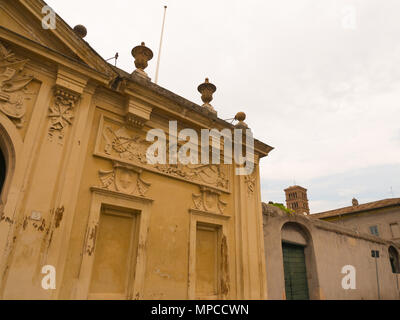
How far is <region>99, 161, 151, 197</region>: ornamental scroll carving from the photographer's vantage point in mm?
4297

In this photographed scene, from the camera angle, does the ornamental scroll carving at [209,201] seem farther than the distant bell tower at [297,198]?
No

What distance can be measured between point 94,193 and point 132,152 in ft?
3.24

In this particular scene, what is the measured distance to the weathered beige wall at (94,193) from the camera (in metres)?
3.45

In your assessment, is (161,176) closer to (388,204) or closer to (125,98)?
(125,98)

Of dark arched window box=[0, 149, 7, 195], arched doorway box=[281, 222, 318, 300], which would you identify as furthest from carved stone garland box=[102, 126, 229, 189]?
arched doorway box=[281, 222, 318, 300]

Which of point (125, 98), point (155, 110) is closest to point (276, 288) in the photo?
point (155, 110)

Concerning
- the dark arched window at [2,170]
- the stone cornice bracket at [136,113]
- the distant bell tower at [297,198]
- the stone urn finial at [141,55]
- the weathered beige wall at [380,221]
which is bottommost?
the dark arched window at [2,170]

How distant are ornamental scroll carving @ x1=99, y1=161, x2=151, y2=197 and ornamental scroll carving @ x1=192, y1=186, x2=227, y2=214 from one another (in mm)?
1163

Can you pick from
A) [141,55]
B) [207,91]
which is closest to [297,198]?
[207,91]

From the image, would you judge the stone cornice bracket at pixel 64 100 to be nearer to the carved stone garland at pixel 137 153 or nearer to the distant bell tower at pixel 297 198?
the carved stone garland at pixel 137 153

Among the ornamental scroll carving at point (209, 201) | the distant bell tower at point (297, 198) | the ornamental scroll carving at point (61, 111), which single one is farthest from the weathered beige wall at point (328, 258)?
the distant bell tower at point (297, 198)

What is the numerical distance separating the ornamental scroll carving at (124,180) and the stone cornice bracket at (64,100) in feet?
2.99

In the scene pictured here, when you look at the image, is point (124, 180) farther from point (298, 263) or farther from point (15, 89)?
point (298, 263)
